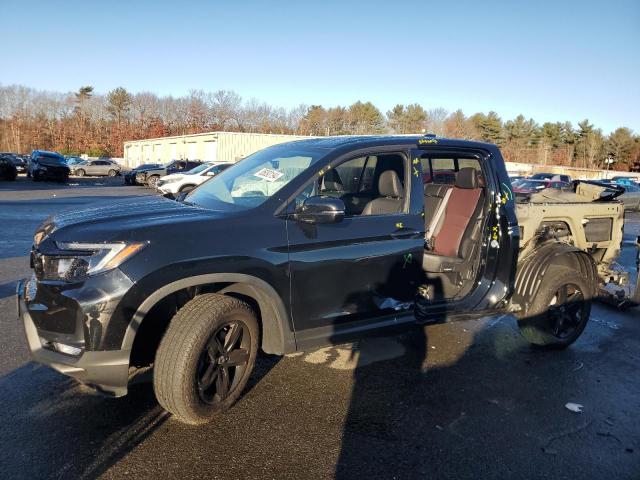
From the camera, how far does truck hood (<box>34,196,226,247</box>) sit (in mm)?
2773

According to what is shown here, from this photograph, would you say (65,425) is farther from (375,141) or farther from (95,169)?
(95,169)

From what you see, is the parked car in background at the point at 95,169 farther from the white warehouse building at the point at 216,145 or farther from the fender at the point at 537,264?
the fender at the point at 537,264

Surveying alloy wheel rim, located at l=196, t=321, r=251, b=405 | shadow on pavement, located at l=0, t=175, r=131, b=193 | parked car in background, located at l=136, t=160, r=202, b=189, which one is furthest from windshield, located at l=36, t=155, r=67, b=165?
alloy wheel rim, located at l=196, t=321, r=251, b=405

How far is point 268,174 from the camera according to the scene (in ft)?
12.1

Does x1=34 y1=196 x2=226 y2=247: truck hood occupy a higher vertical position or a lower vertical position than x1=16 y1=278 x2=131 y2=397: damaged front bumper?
higher

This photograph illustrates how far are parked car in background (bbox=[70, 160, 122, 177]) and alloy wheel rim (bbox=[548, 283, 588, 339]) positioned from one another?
43298mm

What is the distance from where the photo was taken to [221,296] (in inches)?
120

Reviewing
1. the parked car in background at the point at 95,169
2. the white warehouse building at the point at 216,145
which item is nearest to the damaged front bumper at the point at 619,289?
the white warehouse building at the point at 216,145

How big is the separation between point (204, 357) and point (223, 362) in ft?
Answer: 0.49

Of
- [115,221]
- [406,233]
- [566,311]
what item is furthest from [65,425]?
[566,311]

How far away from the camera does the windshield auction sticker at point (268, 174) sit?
3568 mm

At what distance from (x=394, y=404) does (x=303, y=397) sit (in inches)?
26.4

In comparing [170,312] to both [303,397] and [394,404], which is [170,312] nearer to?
[303,397]

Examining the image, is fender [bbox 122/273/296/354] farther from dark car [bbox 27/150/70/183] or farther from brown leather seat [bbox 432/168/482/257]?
dark car [bbox 27/150/70/183]
